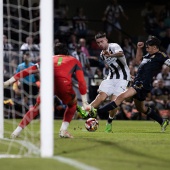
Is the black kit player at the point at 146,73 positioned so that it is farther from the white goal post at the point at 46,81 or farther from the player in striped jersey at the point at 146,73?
the white goal post at the point at 46,81

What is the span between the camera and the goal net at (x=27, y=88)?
8484 mm

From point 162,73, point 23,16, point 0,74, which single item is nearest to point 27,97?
point 23,16

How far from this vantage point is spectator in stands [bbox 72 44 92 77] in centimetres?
2250

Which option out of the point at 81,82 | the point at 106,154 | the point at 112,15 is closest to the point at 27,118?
the point at 81,82

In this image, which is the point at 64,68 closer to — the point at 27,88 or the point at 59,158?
the point at 59,158

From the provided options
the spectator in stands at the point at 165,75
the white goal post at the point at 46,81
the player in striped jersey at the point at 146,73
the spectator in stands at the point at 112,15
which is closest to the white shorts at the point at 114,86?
the player in striped jersey at the point at 146,73

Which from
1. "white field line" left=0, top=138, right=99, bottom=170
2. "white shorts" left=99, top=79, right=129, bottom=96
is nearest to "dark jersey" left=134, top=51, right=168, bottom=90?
"white shorts" left=99, top=79, right=129, bottom=96

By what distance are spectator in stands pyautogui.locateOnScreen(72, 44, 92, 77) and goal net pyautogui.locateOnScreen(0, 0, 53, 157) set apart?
55.2 inches

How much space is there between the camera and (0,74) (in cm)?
1166

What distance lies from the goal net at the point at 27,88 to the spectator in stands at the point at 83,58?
1402mm

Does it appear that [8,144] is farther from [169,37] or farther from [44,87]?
[169,37]

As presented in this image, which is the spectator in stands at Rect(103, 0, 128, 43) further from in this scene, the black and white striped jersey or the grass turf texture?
the grass turf texture

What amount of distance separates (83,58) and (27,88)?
3.15 meters

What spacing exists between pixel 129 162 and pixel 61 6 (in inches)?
797
